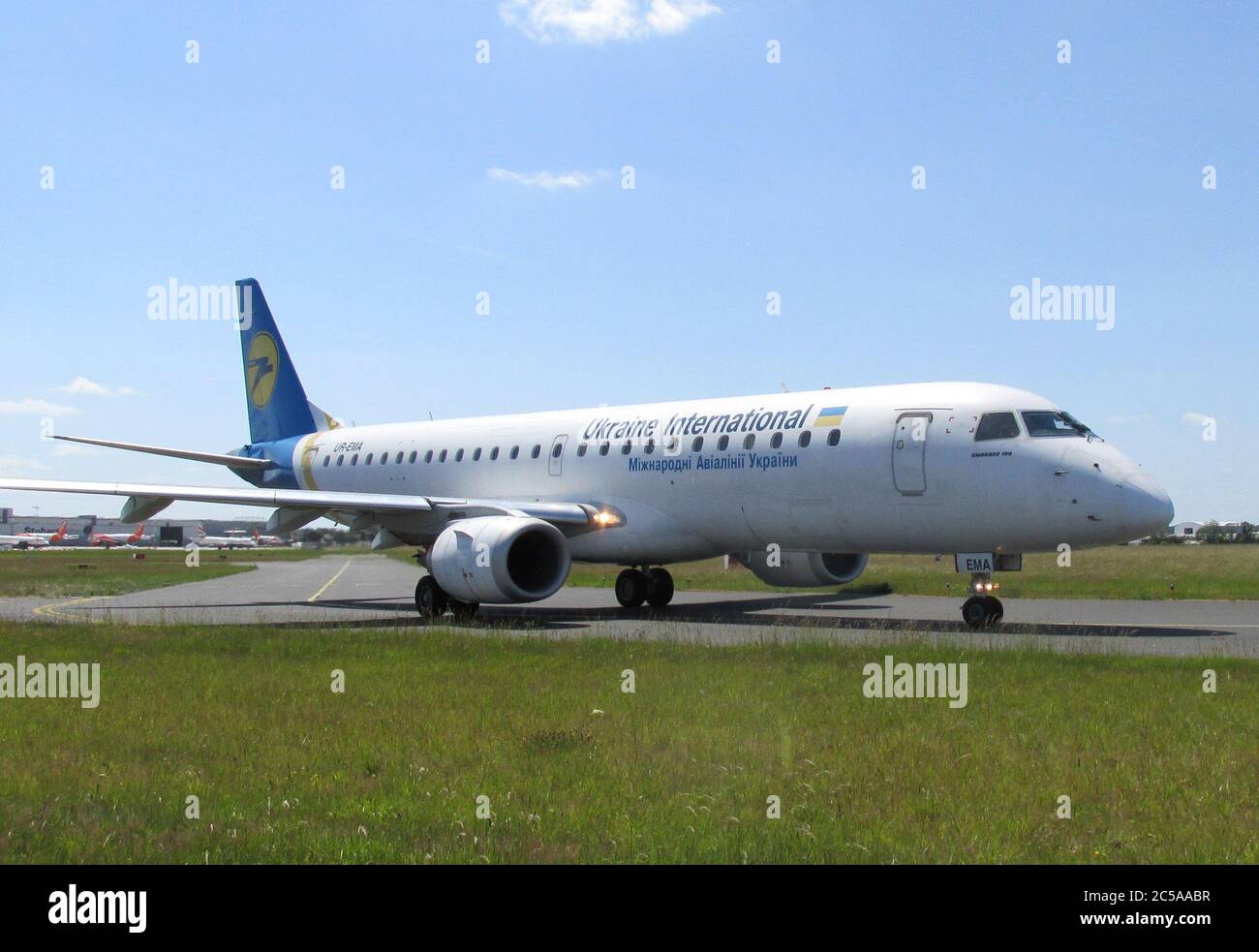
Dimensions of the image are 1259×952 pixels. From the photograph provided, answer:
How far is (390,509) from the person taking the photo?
2370 cm

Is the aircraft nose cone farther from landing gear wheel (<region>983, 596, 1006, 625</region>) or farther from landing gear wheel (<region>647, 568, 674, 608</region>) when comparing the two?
landing gear wheel (<region>647, 568, 674, 608</region>)

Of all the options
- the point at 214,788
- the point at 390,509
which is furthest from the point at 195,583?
the point at 214,788

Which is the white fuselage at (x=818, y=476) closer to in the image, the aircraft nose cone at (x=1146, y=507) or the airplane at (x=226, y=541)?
the aircraft nose cone at (x=1146, y=507)

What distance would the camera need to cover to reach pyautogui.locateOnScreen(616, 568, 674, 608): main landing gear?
2622 centimetres

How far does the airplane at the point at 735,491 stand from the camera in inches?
719

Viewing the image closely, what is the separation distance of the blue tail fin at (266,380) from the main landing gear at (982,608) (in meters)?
20.3

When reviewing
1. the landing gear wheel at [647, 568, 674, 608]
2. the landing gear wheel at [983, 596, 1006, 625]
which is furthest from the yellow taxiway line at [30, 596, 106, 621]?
the landing gear wheel at [983, 596, 1006, 625]

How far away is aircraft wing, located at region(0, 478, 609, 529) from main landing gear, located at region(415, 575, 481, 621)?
1.55 metres

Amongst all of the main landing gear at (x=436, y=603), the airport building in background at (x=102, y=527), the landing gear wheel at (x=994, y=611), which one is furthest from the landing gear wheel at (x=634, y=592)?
the airport building in background at (x=102, y=527)

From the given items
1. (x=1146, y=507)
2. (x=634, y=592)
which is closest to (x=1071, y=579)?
(x=634, y=592)

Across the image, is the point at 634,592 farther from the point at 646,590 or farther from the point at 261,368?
the point at 261,368
